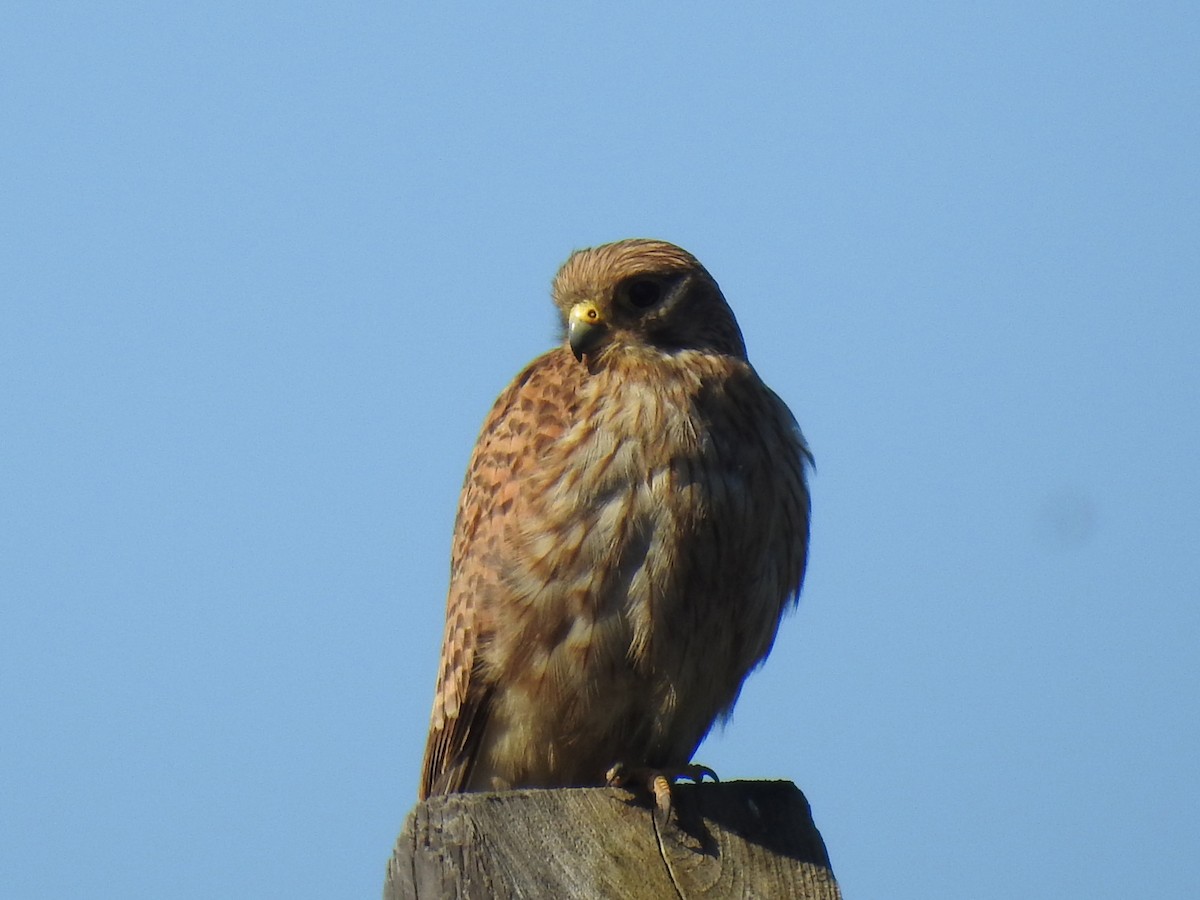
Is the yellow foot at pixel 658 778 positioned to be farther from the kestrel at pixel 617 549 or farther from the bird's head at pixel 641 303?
the bird's head at pixel 641 303

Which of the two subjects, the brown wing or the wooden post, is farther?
the brown wing

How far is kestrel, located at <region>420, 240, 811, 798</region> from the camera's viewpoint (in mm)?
4227

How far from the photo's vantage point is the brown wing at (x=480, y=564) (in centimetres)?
448

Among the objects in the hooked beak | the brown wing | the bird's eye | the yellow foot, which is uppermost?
the bird's eye

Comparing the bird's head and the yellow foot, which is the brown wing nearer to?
the bird's head

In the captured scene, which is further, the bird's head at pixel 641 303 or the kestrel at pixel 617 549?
the bird's head at pixel 641 303

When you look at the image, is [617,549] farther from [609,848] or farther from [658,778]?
[609,848]

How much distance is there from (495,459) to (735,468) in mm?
744

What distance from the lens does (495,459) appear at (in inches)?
185

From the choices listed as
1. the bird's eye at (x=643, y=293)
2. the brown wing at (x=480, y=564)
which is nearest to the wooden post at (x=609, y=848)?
the brown wing at (x=480, y=564)

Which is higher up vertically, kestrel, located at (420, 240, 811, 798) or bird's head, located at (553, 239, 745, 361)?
bird's head, located at (553, 239, 745, 361)

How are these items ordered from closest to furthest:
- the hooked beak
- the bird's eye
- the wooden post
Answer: the wooden post, the hooked beak, the bird's eye

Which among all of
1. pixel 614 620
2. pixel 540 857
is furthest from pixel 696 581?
pixel 540 857

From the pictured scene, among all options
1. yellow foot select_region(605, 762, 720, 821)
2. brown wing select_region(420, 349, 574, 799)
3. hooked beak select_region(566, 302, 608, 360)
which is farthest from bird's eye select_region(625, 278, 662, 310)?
yellow foot select_region(605, 762, 720, 821)
